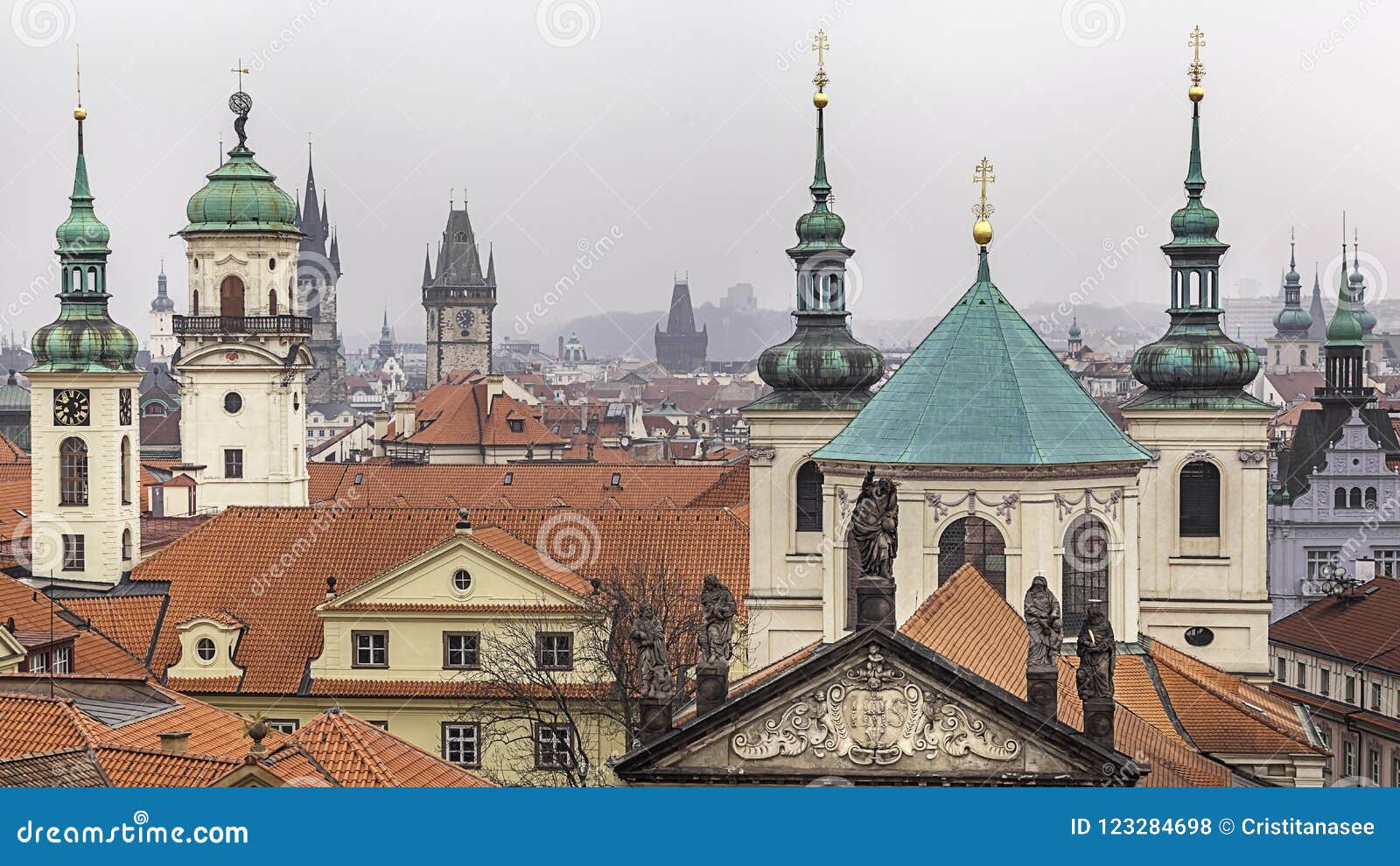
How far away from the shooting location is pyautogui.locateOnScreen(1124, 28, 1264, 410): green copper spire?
5453cm

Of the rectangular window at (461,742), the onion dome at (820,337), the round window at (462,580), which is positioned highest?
the onion dome at (820,337)

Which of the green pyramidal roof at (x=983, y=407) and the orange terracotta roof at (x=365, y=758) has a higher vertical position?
the green pyramidal roof at (x=983, y=407)

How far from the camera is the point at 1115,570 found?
148 feet

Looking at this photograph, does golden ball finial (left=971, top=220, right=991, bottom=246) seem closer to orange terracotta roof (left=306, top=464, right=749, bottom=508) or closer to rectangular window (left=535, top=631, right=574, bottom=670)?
rectangular window (left=535, top=631, right=574, bottom=670)

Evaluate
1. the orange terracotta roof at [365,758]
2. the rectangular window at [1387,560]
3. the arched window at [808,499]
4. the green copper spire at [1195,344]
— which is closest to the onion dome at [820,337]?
the arched window at [808,499]

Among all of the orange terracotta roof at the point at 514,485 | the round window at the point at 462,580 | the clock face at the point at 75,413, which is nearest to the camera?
the round window at the point at 462,580


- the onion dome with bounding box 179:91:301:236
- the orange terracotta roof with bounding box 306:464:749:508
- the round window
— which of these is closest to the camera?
the round window

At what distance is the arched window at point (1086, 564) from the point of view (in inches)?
1772

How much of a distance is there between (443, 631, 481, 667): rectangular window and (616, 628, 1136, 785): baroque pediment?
22.8 meters

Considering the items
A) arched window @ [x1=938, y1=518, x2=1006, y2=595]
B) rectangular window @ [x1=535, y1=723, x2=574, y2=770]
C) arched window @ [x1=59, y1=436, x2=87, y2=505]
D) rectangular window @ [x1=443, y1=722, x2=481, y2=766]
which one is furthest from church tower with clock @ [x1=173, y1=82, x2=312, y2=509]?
arched window @ [x1=938, y1=518, x2=1006, y2=595]

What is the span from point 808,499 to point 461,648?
28.4 feet

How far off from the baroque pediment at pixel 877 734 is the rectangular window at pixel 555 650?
72.3 feet

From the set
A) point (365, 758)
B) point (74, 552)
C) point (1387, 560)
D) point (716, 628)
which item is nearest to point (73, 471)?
point (74, 552)

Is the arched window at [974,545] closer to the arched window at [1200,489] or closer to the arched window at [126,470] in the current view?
the arched window at [1200,489]
